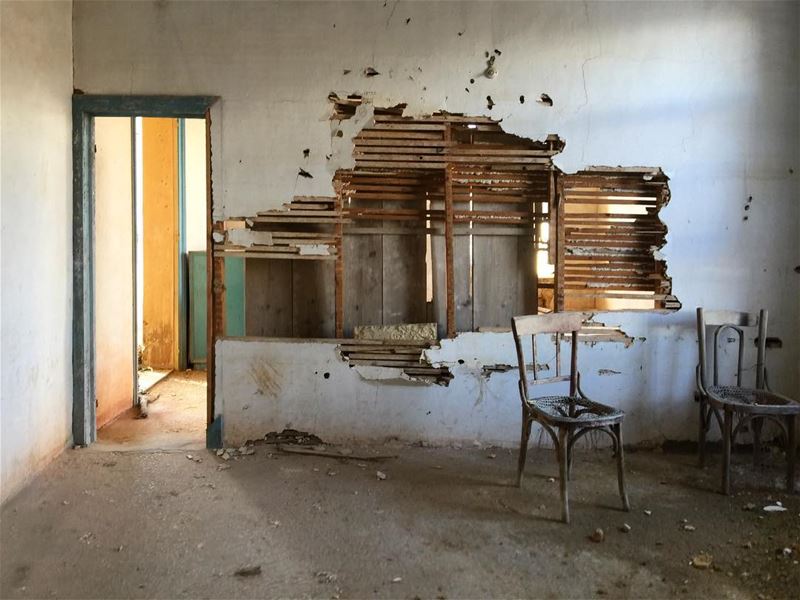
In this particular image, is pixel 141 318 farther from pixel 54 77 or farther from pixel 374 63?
pixel 374 63

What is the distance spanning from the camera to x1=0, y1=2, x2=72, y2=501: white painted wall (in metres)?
2.57

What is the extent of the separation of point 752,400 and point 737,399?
7cm

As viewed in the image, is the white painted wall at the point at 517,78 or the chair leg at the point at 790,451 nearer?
the chair leg at the point at 790,451

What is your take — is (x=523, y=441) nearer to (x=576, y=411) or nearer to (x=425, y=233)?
(x=576, y=411)

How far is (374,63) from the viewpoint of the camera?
10.5 ft

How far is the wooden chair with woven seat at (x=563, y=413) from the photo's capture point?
7.97 ft

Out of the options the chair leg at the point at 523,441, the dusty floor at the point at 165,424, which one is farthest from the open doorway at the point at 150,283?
the chair leg at the point at 523,441

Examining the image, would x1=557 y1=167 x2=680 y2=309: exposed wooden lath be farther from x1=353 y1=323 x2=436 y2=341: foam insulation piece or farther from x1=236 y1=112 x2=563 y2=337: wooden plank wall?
x1=353 y1=323 x2=436 y2=341: foam insulation piece

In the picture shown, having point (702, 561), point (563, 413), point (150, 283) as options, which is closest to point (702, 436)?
point (563, 413)

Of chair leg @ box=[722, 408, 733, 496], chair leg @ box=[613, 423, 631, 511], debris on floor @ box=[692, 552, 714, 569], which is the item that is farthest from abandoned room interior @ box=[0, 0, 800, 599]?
debris on floor @ box=[692, 552, 714, 569]

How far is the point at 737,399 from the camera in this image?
2883mm

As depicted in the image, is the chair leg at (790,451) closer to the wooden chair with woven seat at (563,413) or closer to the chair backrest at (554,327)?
the wooden chair with woven seat at (563,413)

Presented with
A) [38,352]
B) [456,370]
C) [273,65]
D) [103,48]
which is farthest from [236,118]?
[456,370]

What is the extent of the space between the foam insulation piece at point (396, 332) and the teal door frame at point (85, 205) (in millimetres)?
911
